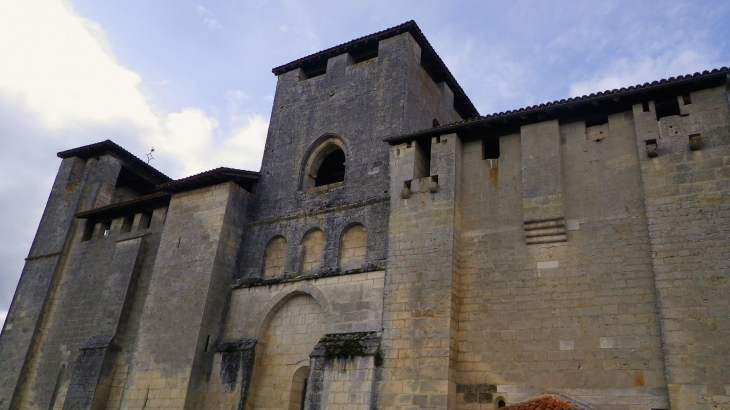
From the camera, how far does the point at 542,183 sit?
11.2 meters

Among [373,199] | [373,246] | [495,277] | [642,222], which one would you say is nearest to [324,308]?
[373,246]

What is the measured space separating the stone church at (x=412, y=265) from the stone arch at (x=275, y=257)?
0.06m

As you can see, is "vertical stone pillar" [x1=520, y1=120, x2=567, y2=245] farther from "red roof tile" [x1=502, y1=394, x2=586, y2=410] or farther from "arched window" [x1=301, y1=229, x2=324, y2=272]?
"arched window" [x1=301, y1=229, x2=324, y2=272]

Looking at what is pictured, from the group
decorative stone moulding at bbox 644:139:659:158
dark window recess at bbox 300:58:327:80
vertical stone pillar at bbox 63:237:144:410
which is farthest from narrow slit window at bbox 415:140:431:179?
vertical stone pillar at bbox 63:237:144:410

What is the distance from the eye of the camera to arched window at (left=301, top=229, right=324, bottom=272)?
13.6 m

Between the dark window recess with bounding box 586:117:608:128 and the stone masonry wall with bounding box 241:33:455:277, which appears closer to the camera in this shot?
→ the dark window recess with bounding box 586:117:608:128

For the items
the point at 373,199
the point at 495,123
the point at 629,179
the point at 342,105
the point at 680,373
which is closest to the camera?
the point at 680,373

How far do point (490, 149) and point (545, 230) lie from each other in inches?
105

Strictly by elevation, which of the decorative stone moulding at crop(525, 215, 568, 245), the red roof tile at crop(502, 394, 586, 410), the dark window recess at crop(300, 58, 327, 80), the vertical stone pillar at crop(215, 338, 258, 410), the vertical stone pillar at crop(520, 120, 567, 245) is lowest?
the red roof tile at crop(502, 394, 586, 410)

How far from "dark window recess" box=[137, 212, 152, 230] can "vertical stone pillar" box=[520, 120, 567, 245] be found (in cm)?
1111

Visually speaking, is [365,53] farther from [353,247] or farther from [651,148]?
[651,148]

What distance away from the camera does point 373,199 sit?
13.3 meters

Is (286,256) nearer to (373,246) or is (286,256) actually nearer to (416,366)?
(373,246)

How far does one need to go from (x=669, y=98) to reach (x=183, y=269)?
11169mm
